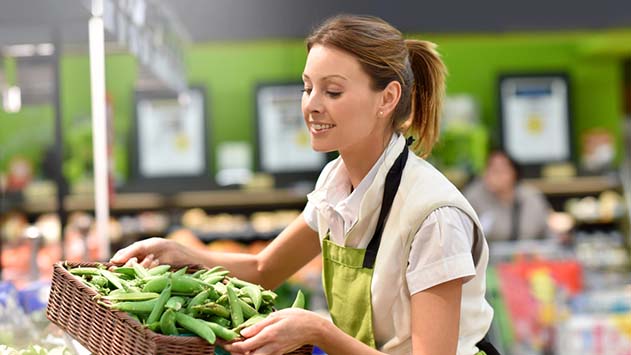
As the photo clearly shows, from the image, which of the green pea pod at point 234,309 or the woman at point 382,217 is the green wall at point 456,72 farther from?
the green pea pod at point 234,309

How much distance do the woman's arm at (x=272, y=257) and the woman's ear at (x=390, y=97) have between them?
46 centimetres

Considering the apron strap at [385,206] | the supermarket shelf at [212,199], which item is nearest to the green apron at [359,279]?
the apron strap at [385,206]

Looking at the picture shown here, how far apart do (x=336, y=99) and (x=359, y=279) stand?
41 centimetres

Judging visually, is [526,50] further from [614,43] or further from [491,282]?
[491,282]

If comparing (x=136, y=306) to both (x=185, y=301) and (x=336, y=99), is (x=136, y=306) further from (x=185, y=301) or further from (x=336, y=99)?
(x=336, y=99)

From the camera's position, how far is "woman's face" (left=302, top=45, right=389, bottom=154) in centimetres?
241

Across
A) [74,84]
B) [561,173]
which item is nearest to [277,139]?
[74,84]

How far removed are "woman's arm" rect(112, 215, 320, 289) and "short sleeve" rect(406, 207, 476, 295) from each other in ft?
1.69

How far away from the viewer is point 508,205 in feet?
A: 28.9

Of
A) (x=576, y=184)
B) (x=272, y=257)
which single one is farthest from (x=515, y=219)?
(x=272, y=257)

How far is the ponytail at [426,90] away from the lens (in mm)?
2664

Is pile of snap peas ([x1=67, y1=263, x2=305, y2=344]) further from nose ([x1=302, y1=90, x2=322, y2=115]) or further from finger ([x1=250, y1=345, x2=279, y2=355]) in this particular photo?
Result: nose ([x1=302, y1=90, x2=322, y2=115])

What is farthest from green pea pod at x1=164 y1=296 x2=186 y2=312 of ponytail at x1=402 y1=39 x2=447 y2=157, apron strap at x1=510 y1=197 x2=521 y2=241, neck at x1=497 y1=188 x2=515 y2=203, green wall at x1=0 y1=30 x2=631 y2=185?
green wall at x1=0 y1=30 x2=631 y2=185

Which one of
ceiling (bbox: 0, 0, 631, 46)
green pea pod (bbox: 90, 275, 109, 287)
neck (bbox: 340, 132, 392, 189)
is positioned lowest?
green pea pod (bbox: 90, 275, 109, 287)
